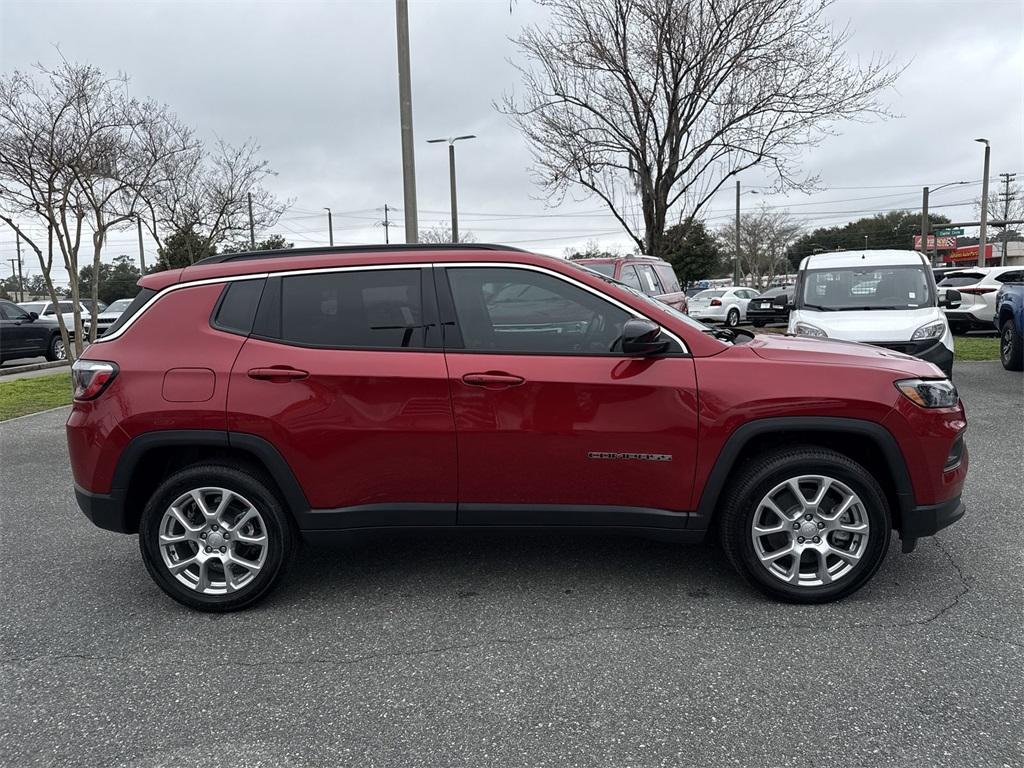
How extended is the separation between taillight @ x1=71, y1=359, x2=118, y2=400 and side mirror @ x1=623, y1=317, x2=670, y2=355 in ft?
8.18

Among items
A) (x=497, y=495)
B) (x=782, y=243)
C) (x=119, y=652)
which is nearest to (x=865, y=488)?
(x=497, y=495)

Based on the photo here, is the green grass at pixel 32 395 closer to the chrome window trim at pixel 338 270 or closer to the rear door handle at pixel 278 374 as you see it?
the chrome window trim at pixel 338 270

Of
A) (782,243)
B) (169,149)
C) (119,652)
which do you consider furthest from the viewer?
(782,243)

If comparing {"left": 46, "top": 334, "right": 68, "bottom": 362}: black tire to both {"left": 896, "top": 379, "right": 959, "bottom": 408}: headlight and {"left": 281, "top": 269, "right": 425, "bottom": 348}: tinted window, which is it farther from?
{"left": 896, "top": 379, "right": 959, "bottom": 408}: headlight

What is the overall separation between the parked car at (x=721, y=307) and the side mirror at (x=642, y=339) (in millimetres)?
22227

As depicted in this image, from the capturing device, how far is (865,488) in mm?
3414

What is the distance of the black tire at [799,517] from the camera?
11.2ft

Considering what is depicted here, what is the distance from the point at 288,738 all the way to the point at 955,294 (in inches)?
371

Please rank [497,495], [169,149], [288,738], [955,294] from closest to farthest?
[288,738] → [497,495] → [955,294] → [169,149]

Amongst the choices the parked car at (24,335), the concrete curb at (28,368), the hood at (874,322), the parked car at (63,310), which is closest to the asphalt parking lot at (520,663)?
the hood at (874,322)

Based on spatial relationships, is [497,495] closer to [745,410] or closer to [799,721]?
[745,410]

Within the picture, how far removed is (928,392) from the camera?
11.4ft

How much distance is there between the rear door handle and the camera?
349 centimetres

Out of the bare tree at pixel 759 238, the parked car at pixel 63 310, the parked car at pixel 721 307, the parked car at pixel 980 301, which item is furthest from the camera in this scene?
the bare tree at pixel 759 238
